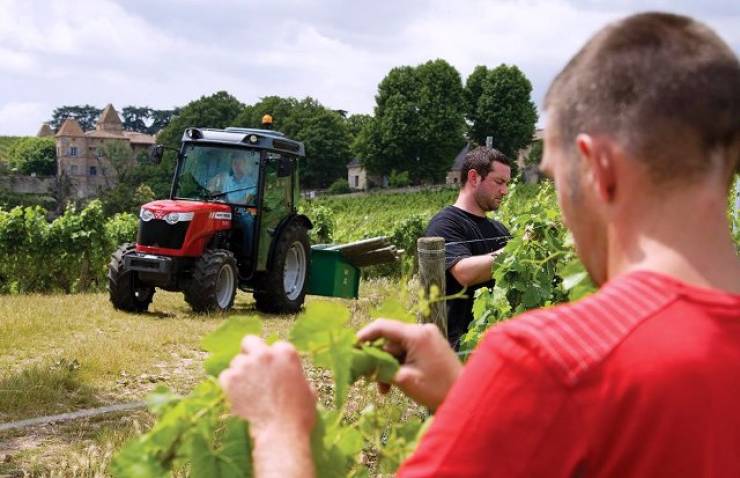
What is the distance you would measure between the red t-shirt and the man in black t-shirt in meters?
3.21

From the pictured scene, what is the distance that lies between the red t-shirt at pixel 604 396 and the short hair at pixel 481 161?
364 cm

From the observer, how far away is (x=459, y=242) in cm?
418

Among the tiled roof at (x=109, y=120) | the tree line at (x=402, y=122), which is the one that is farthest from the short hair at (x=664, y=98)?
the tiled roof at (x=109, y=120)

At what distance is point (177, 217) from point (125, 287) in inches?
43.6

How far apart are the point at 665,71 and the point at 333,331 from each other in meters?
0.49

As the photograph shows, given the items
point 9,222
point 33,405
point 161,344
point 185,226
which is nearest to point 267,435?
point 33,405

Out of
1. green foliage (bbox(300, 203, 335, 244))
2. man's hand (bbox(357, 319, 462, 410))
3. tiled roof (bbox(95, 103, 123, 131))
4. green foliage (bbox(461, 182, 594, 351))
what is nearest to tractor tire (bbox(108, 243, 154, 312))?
green foliage (bbox(461, 182, 594, 351))

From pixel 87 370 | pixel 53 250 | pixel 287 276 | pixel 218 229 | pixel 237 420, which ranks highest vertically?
pixel 237 420

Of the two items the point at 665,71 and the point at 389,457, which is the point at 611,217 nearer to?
the point at 665,71

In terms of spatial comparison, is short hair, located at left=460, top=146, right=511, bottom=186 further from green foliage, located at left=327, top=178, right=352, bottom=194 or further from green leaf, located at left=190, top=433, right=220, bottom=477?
green foliage, located at left=327, top=178, right=352, bottom=194

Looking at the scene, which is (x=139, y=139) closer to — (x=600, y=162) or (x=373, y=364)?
(x=373, y=364)

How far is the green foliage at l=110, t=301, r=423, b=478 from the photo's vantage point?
1002mm

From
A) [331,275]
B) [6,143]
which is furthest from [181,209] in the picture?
[6,143]

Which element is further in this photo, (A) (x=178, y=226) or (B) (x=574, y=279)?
(A) (x=178, y=226)
